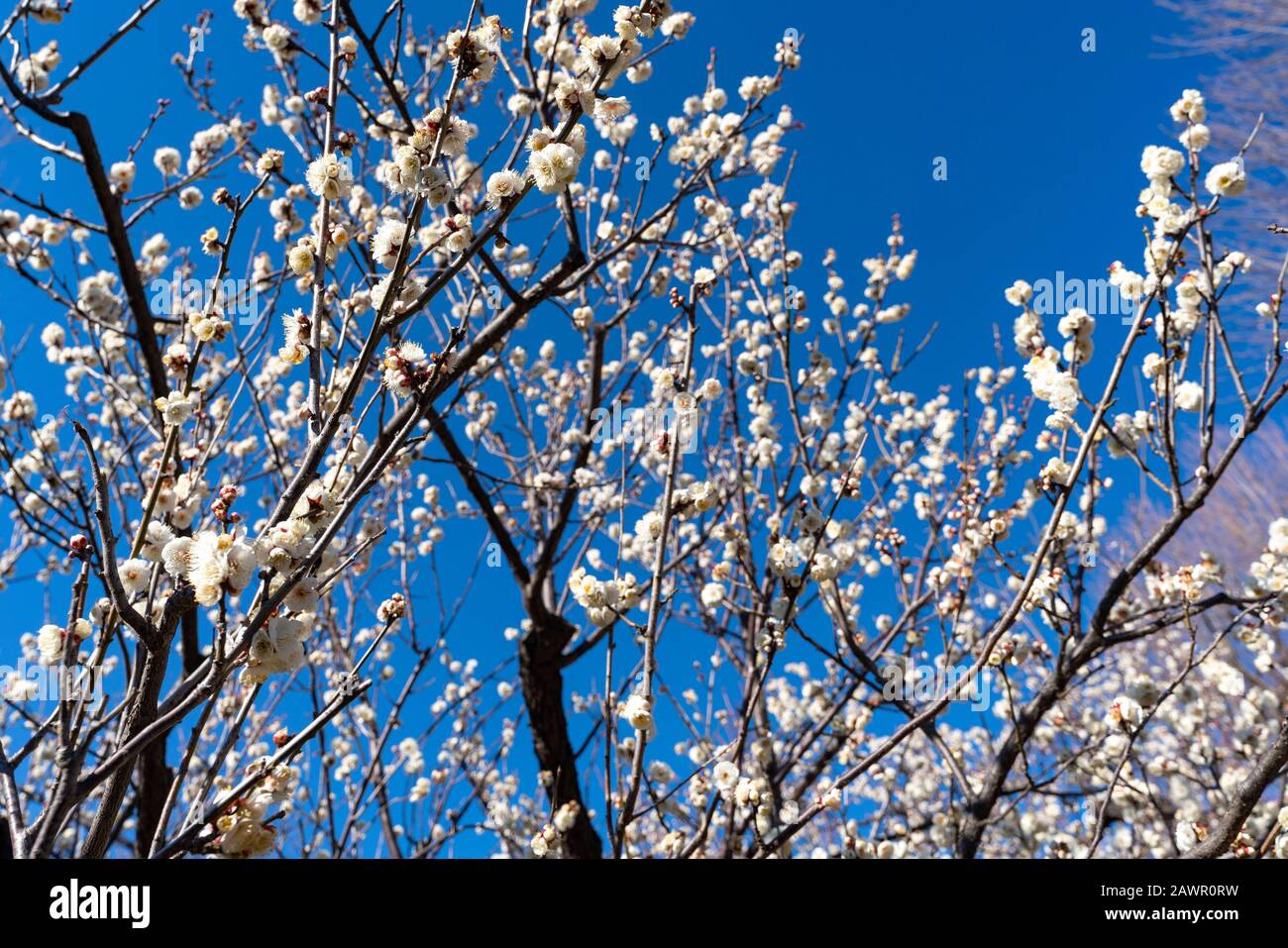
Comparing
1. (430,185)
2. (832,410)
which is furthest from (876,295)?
(430,185)

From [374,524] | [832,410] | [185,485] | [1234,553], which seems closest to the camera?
[185,485]

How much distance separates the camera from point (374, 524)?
491 cm

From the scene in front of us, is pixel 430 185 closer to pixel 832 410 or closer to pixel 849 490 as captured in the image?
pixel 849 490

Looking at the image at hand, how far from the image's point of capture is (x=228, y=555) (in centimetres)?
148

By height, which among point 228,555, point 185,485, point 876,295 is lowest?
point 228,555

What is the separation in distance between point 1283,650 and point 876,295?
7.37 meters

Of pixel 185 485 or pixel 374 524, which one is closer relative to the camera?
pixel 185 485
